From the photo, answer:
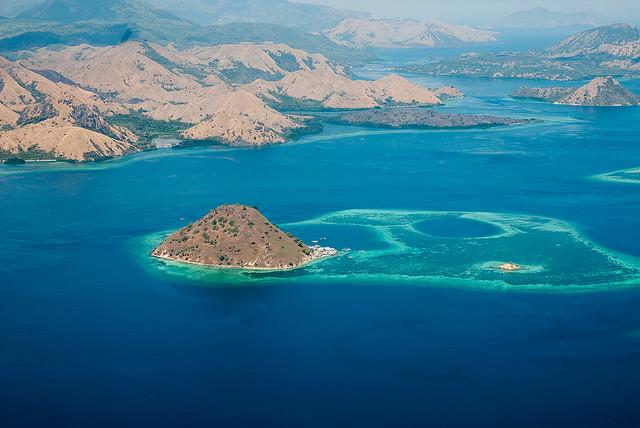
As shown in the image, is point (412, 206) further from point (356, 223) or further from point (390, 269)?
point (390, 269)

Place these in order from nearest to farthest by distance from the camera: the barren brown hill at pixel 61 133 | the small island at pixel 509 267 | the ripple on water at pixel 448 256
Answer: the ripple on water at pixel 448 256
the small island at pixel 509 267
the barren brown hill at pixel 61 133

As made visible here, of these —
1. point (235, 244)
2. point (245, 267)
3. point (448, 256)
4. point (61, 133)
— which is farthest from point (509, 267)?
point (61, 133)

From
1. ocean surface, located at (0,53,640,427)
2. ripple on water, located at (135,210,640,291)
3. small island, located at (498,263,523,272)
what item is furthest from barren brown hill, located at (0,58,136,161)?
small island, located at (498,263,523,272)

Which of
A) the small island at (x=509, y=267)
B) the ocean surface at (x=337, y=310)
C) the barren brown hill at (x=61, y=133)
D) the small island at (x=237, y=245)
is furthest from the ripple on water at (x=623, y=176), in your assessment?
the barren brown hill at (x=61, y=133)

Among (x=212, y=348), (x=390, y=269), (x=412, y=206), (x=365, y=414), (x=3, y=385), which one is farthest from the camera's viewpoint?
(x=412, y=206)

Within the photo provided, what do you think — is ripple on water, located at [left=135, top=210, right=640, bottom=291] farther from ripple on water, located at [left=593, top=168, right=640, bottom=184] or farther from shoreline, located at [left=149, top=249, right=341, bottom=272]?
ripple on water, located at [left=593, top=168, right=640, bottom=184]

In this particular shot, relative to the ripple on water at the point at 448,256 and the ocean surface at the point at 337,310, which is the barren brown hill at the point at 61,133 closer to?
the ocean surface at the point at 337,310

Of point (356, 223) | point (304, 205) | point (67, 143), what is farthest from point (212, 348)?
point (67, 143)
